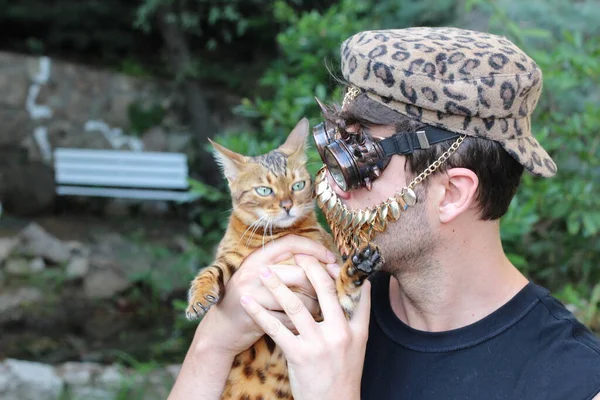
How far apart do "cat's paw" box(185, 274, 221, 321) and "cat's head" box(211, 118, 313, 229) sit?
0.42 m

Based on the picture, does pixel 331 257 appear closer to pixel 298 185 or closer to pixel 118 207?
pixel 298 185

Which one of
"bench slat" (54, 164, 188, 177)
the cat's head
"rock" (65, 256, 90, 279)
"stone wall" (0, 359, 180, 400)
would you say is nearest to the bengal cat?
the cat's head

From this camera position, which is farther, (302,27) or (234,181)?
(302,27)

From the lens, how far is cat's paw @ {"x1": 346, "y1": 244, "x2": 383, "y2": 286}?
1.93m

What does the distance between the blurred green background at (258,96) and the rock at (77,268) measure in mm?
124

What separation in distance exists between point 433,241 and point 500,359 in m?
0.36

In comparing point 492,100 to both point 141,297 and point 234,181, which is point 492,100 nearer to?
point 234,181

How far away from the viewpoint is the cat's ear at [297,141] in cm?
287

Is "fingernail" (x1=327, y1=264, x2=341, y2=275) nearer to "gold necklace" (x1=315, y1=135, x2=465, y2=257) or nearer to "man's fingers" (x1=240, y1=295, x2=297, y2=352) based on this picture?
"gold necklace" (x1=315, y1=135, x2=465, y2=257)

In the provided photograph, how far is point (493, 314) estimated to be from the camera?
1945mm

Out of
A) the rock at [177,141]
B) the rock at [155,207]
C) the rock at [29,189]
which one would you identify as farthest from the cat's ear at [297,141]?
the rock at [29,189]

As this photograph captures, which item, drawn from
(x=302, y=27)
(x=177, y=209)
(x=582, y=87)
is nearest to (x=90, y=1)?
(x=177, y=209)

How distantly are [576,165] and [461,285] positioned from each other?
Answer: 2693mm

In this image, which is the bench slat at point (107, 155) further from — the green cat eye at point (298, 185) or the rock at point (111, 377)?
the green cat eye at point (298, 185)
